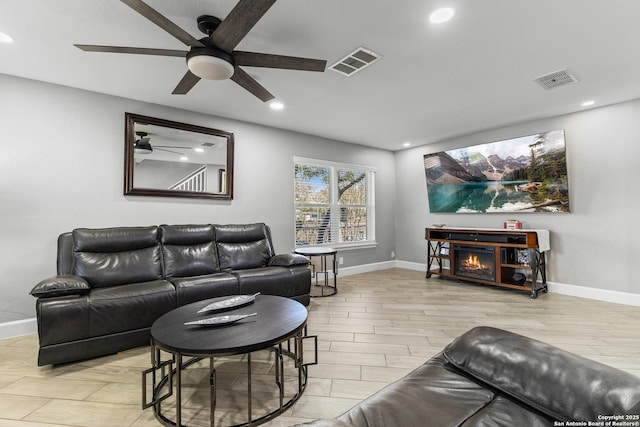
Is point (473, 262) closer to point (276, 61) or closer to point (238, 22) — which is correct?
point (276, 61)

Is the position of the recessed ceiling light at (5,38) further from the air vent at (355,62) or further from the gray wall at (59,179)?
the air vent at (355,62)

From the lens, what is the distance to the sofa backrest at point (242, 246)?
11.8 ft

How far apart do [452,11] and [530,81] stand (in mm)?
1697

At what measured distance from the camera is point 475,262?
4598 millimetres

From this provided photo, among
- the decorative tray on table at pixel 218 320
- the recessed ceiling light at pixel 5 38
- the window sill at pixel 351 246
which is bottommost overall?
the decorative tray on table at pixel 218 320

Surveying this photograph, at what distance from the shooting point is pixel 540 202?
427 centimetres

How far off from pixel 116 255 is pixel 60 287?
694mm

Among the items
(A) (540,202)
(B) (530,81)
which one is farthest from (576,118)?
(B) (530,81)

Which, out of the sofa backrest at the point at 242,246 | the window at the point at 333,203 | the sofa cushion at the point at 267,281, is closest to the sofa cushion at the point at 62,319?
the sofa cushion at the point at 267,281

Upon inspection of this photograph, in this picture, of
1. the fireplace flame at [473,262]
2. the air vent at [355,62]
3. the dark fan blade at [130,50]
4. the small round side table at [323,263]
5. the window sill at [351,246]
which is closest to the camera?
the dark fan blade at [130,50]

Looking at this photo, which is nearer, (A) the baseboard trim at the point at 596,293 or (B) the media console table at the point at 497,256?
(A) the baseboard trim at the point at 596,293

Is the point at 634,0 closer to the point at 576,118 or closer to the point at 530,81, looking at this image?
the point at 530,81

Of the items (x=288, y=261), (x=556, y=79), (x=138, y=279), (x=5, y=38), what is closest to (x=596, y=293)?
(x=556, y=79)

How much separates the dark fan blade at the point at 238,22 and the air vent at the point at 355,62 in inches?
44.0
